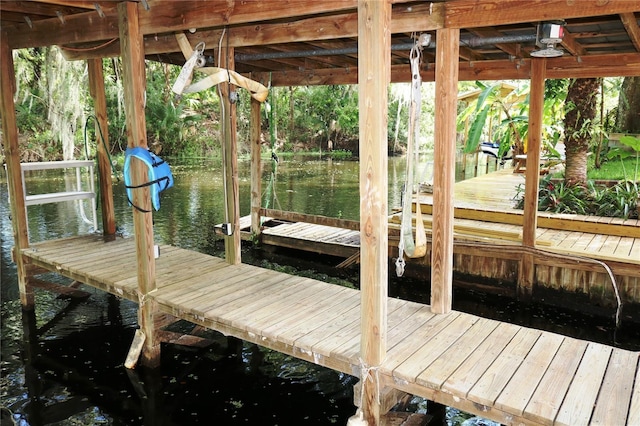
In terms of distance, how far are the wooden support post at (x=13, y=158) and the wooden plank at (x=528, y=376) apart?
5564 millimetres

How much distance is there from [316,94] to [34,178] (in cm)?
1496

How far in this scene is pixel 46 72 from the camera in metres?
14.9

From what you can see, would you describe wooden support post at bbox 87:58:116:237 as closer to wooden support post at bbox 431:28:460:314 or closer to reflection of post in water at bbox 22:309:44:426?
reflection of post in water at bbox 22:309:44:426

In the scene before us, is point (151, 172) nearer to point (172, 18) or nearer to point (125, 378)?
point (172, 18)

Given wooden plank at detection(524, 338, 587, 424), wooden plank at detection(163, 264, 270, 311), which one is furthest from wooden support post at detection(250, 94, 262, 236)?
wooden plank at detection(524, 338, 587, 424)

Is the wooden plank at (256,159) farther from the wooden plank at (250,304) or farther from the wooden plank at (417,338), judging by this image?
the wooden plank at (417,338)

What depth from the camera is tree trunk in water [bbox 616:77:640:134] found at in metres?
10.1

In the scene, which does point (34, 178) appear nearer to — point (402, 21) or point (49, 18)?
point (49, 18)

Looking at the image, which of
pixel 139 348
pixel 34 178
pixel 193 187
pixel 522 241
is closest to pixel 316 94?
pixel 193 187

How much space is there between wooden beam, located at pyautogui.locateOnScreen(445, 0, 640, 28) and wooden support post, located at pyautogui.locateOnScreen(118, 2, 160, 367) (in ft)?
8.52

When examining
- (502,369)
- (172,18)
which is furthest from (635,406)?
(172,18)

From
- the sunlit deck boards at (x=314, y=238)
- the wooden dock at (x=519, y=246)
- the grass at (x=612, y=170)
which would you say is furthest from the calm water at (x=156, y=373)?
the grass at (x=612, y=170)

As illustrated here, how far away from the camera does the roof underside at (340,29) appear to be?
3.46 metres

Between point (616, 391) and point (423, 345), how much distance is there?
47.3 inches
